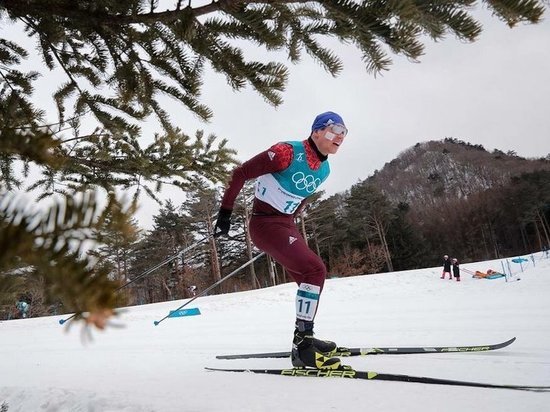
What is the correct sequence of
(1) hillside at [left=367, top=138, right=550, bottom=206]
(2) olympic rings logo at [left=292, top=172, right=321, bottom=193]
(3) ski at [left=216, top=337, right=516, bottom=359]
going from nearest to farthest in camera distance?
(3) ski at [left=216, top=337, right=516, bottom=359]
(2) olympic rings logo at [left=292, top=172, right=321, bottom=193]
(1) hillside at [left=367, top=138, right=550, bottom=206]

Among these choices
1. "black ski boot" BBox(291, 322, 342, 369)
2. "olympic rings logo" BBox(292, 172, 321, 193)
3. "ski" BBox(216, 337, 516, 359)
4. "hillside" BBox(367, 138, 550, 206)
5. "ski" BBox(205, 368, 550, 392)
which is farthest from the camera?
"hillside" BBox(367, 138, 550, 206)

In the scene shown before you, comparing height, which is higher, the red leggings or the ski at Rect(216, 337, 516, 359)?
the red leggings

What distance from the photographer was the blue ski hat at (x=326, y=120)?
10.00ft

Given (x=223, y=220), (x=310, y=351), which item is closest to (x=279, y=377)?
(x=310, y=351)

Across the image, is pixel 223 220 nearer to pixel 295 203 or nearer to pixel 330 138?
pixel 295 203

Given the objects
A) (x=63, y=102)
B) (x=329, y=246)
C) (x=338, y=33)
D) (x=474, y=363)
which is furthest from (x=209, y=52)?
(x=329, y=246)

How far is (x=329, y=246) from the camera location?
134 feet

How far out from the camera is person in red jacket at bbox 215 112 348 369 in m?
2.85

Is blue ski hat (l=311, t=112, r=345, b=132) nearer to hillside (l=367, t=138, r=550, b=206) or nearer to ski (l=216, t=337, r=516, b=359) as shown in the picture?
ski (l=216, t=337, r=516, b=359)

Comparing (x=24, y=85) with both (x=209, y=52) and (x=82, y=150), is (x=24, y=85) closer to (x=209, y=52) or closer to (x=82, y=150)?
(x=82, y=150)

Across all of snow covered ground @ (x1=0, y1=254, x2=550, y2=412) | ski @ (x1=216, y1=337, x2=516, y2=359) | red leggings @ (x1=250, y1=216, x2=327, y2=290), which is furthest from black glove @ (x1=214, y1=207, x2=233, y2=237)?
ski @ (x1=216, y1=337, x2=516, y2=359)

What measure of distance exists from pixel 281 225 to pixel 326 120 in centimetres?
97

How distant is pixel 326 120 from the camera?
10.0 feet

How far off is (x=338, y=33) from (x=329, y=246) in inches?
1579
